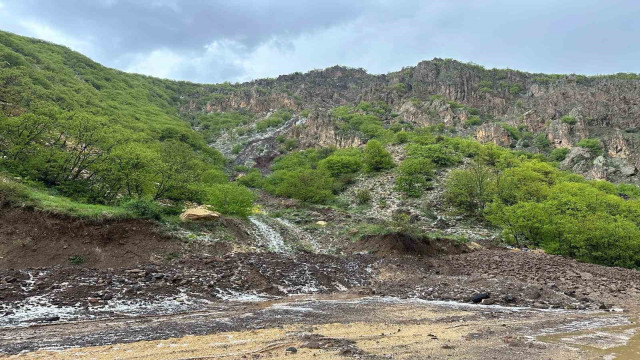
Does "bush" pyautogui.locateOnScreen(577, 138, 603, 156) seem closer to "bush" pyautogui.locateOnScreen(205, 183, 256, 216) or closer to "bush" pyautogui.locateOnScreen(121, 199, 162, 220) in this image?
"bush" pyautogui.locateOnScreen(205, 183, 256, 216)

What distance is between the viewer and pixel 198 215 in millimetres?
29203

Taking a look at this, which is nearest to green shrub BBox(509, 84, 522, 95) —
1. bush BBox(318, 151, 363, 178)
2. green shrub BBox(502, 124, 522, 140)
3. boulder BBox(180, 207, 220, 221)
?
green shrub BBox(502, 124, 522, 140)

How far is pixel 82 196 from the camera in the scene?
98.8 ft

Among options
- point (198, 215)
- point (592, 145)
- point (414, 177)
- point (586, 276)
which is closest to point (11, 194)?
point (198, 215)

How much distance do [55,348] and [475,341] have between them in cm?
1064

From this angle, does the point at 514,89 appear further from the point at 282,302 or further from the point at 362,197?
the point at 282,302

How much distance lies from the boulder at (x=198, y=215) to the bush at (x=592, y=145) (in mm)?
99774

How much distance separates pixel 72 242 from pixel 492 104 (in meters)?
164

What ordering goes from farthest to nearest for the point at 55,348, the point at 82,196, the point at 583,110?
the point at 583,110 < the point at 82,196 < the point at 55,348

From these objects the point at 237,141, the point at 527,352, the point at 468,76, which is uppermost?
the point at 468,76

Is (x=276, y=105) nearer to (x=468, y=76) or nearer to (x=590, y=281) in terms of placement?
(x=468, y=76)

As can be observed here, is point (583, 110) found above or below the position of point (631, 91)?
below

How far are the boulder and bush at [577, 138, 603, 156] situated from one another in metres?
99.8

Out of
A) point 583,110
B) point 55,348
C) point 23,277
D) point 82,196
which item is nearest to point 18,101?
point 82,196
